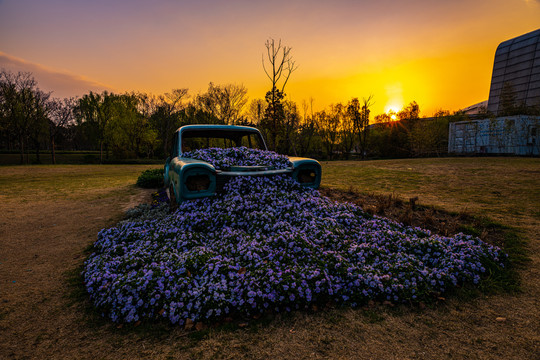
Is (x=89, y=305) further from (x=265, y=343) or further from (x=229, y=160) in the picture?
(x=229, y=160)

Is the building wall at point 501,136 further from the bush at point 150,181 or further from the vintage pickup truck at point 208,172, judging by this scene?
the bush at point 150,181

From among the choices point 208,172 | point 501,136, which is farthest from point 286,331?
point 501,136

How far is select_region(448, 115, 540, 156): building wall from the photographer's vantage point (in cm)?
2798

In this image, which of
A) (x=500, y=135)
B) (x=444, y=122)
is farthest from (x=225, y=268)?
(x=444, y=122)

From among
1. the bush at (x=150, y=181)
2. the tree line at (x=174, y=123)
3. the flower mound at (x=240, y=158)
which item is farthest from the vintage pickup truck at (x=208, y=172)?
the tree line at (x=174, y=123)

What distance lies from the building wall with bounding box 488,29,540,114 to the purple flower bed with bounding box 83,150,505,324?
66.5 metres

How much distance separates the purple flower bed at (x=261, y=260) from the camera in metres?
2.58

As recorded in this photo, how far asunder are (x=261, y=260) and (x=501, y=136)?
38425 mm

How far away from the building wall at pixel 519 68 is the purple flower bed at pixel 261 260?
218 ft

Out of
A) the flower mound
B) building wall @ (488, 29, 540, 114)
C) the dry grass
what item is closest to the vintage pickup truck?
the flower mound

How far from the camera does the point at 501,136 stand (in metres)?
29.2

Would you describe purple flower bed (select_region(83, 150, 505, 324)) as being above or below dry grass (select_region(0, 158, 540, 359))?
above

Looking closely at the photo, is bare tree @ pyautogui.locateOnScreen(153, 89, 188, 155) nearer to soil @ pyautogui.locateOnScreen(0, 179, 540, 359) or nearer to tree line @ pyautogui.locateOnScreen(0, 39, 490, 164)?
tree line @ pyautogui.locateOnScreen(0, 39, 490, 164)

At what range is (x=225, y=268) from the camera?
2.97 m
